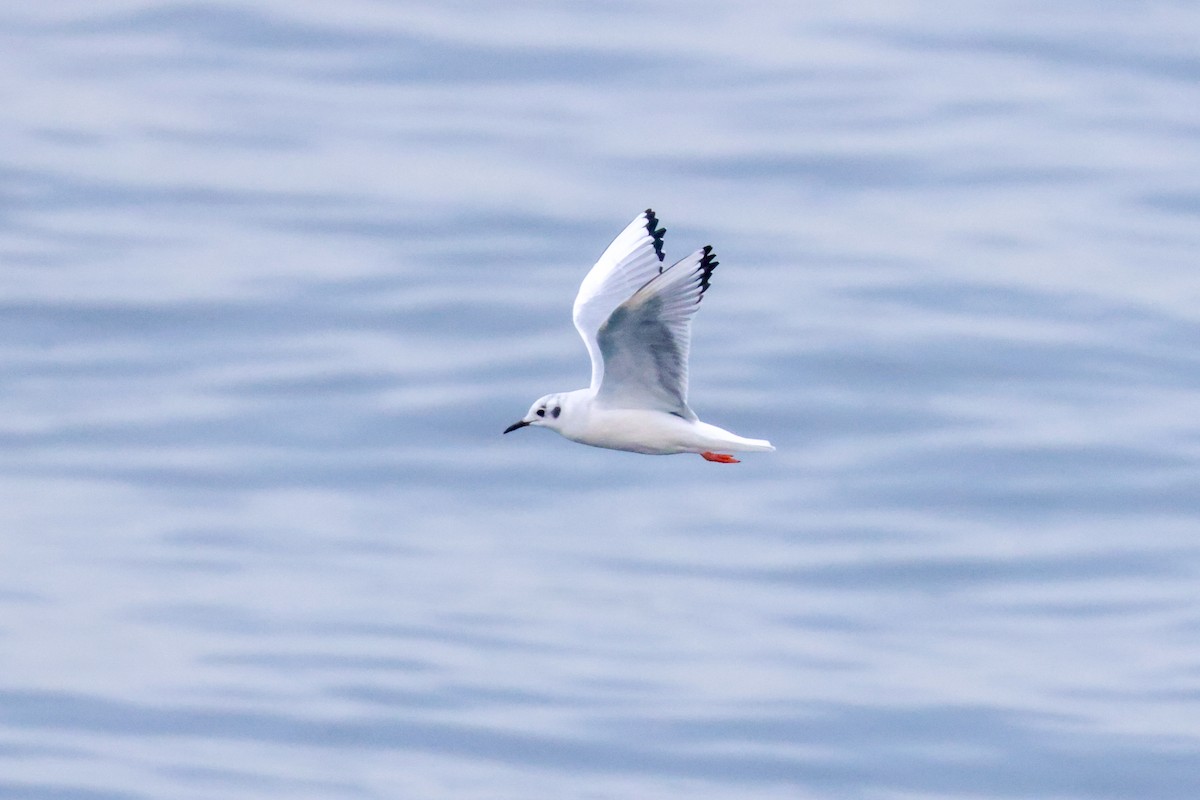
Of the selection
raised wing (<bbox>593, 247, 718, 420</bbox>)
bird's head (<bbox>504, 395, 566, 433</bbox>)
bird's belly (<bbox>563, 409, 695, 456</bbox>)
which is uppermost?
raised wing (<bbox>593, 247, 718, 420</bbox>)

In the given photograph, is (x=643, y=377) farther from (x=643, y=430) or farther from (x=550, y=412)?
(x=550, y=412)

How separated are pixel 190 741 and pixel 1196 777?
7.96 metres

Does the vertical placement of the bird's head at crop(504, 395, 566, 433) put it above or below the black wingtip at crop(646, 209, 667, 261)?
below

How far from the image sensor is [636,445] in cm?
1382

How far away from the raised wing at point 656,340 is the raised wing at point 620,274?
493 millimetres

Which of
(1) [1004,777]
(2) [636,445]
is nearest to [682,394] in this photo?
(2) [636,445]

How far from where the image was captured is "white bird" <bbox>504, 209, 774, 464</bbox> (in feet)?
43.6

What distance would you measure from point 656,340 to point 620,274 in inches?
45.3

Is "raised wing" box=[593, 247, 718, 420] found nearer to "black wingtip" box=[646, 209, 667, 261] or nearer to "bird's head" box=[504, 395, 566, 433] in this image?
"bird's head" box=[504, 395, 566, 433]

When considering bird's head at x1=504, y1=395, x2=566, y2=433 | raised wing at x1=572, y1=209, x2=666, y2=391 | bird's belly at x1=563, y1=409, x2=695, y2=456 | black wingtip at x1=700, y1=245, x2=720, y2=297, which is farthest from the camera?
raised wing at x1=572, y1=209, x2=666, y2=391

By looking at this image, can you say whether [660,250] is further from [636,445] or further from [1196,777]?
[1196,777]

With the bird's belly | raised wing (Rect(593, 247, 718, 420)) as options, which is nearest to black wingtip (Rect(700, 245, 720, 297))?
raised wing (Rect(593, 247, 718, 420))

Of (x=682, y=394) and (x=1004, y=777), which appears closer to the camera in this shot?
(x=682, y=394)

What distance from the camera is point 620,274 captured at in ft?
48.2
